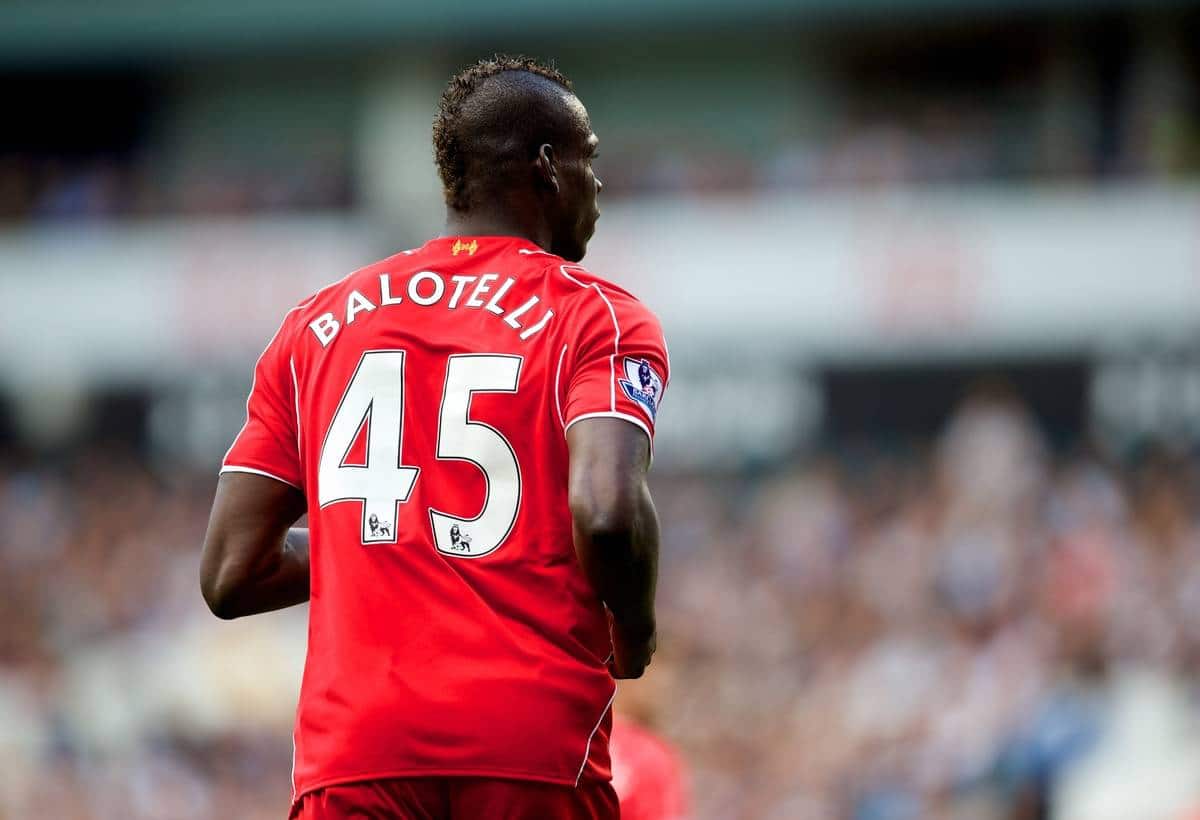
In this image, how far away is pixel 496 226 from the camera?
10.2ft

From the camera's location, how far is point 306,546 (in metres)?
3.20

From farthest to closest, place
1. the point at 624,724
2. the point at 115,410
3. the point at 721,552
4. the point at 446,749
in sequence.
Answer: the point at 115,410
the point at 721,552
the point at 624,724
the point at 446,749

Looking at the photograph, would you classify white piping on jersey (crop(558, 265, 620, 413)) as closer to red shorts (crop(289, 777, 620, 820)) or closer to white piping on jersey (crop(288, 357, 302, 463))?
white piping on jersey (crop(288, 357, 302, 463))

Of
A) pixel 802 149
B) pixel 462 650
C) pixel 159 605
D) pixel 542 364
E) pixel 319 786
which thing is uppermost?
pixel 802 149

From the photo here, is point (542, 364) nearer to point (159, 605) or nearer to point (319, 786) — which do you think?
point (319, 786)

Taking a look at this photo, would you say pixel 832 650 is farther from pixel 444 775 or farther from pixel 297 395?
pixel 444 775

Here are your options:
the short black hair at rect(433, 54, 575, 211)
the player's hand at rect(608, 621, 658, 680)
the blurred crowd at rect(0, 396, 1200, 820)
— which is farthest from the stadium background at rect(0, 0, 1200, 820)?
the short black hair at rect(433, 54, 575, 211)

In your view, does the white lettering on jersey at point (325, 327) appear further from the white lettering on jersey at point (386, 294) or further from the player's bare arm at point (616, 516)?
the player's bare arm at point (616, 516)

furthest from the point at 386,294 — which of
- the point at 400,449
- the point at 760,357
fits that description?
the point at 760,357

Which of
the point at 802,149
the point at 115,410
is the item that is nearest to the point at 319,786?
the point at 802,149

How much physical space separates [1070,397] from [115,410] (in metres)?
10.9

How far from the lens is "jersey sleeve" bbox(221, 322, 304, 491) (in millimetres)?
3105

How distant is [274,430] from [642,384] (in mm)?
687

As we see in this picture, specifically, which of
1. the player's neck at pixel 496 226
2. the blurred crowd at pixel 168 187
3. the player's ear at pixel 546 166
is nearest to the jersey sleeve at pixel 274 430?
the player's neck at pixel 496 226
